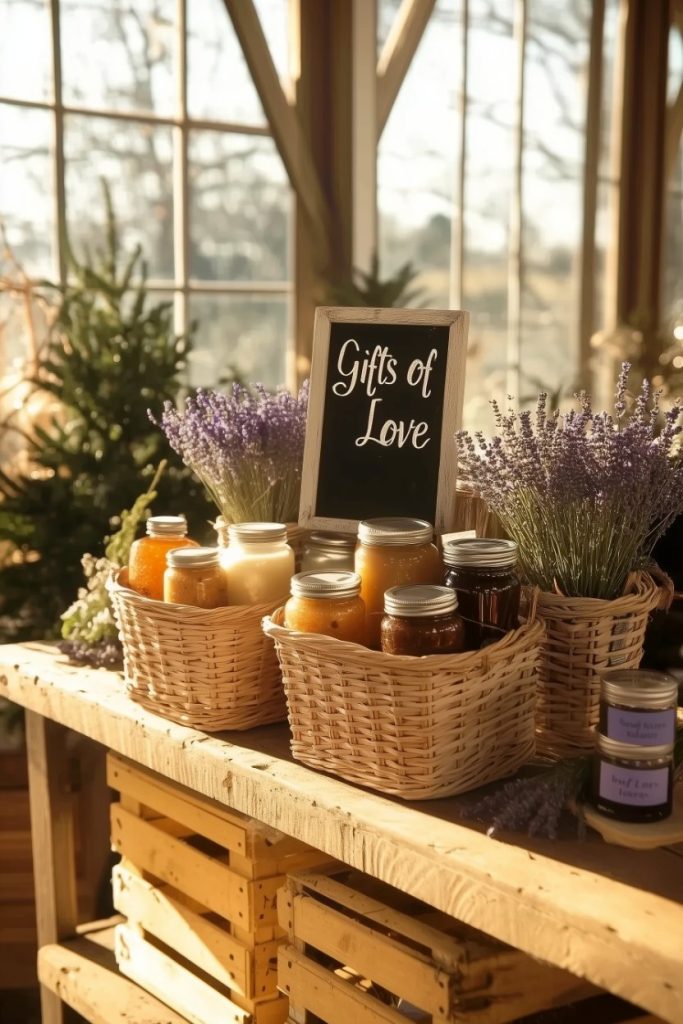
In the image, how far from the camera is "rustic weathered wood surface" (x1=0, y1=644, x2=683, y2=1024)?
92 centimetres

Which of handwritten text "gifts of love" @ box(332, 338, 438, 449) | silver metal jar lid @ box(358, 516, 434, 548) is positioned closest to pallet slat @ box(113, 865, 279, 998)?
silver metal jar lid @ box(358, 516, 434, 548)

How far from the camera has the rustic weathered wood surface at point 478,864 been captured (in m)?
0.92

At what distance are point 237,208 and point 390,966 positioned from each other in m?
2.73

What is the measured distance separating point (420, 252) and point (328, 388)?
101 inches

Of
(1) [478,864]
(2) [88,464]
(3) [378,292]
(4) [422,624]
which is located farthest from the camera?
(3) [378,292]

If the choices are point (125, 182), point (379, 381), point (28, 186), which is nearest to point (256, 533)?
point (379, 381)

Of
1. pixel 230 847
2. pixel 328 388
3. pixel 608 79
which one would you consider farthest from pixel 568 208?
pixel 230 847

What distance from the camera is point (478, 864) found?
1.04 metres

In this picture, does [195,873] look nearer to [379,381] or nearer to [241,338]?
[379,381]

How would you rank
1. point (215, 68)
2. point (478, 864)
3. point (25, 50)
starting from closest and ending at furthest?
1. point (478, 864)
2. point (25, 50)
3. point (215, 68)

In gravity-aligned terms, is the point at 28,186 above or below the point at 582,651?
above

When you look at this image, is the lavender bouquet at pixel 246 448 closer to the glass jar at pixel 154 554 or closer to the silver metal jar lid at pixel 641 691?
the glass jar at pixel 154 554

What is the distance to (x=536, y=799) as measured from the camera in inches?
44.6

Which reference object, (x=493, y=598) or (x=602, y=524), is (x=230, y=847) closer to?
(x=493, y=598)
